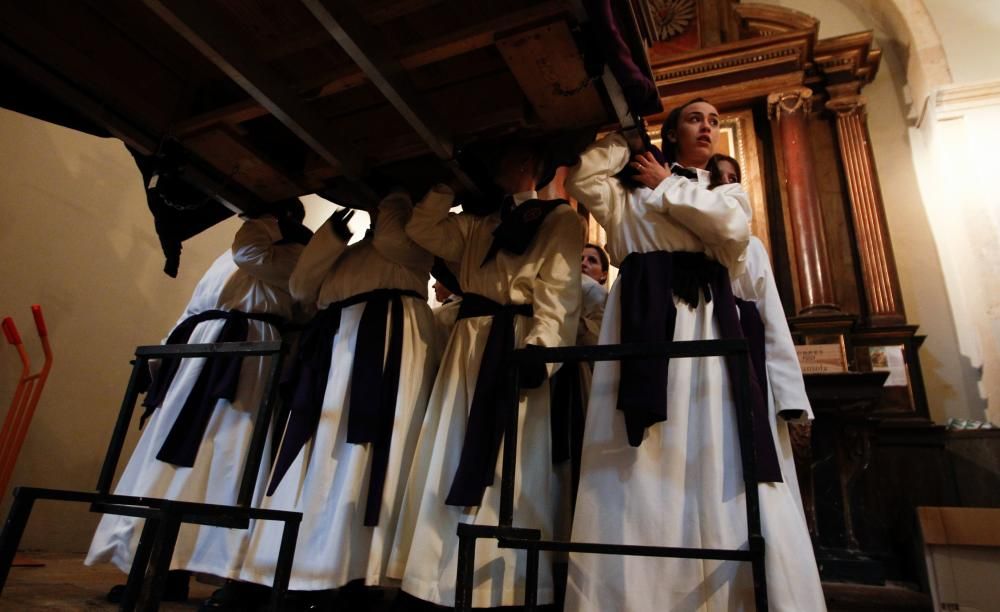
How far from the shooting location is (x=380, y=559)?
2.05m

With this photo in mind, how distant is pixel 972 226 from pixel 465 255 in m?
4.72

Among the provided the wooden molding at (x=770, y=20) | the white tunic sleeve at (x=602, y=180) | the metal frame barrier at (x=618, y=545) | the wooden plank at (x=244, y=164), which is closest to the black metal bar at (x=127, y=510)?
the metal frame barrier at (x=618, y=545)

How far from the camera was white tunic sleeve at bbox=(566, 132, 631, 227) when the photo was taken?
212cm

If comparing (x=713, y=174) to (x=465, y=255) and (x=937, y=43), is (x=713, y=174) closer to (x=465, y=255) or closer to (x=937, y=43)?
(x=465, y=255)

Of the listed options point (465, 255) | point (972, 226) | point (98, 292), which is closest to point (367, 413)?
point (465, 255)

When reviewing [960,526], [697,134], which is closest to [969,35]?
[960,526]

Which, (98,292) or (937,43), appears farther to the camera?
(937,43)

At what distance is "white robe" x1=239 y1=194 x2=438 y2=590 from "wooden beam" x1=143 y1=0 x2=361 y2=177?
375 mm

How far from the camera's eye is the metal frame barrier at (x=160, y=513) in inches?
54.6

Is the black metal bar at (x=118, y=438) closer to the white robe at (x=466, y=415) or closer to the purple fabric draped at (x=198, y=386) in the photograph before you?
the purple fabric draped at (x=198, y=386)

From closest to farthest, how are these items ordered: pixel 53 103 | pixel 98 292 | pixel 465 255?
pixel 53 103 → pixel 465 255 → pixel 98 292

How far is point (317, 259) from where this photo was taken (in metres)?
2.57

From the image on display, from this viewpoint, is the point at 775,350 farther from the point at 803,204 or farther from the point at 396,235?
the point at 803,204

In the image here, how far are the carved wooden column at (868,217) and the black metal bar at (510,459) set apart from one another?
4.41 m
